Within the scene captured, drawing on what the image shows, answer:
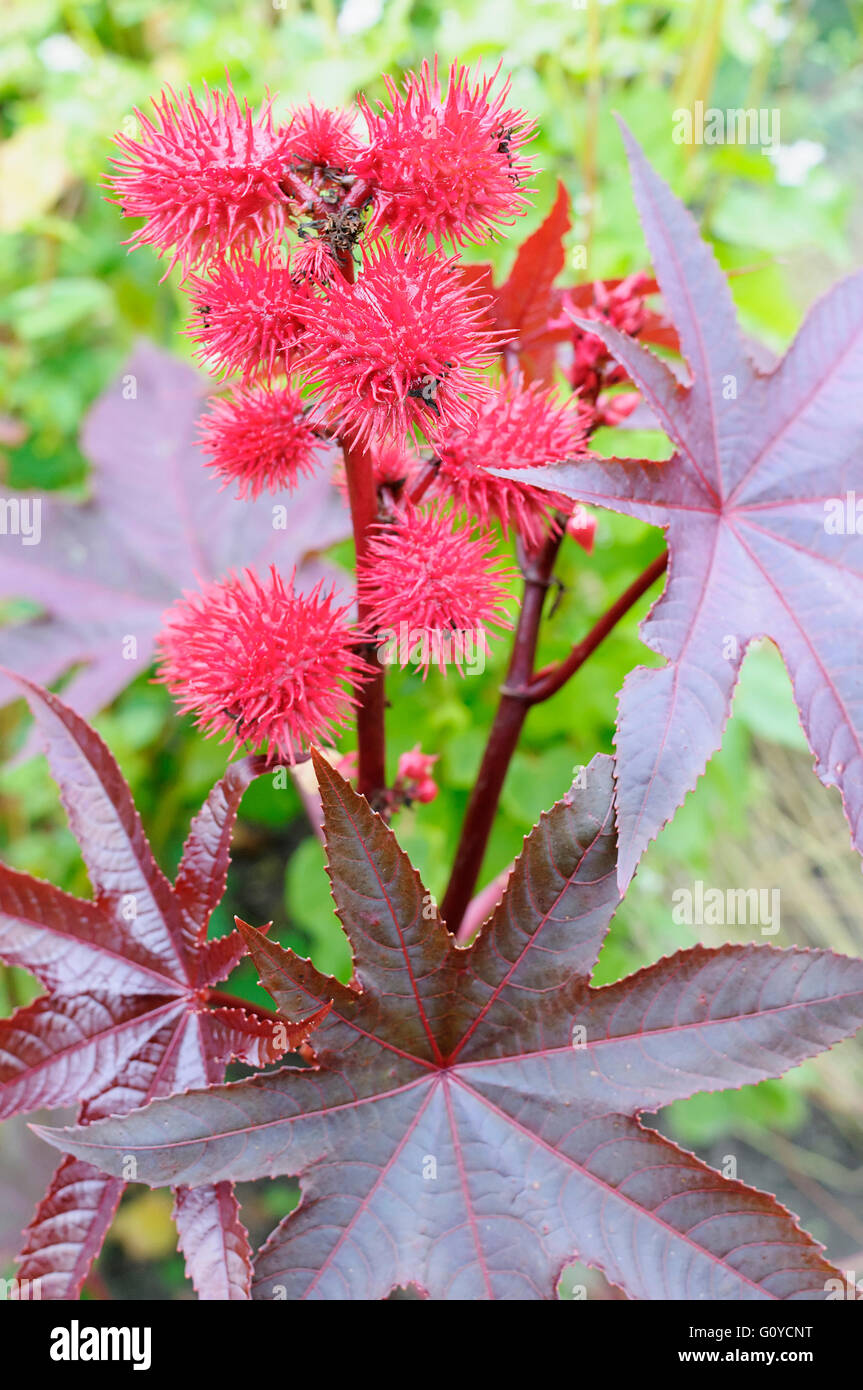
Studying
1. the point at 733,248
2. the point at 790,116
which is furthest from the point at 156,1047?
the point at 790,116

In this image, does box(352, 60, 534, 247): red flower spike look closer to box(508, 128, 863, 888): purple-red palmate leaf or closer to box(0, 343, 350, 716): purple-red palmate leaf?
box(508, 128, 863, 888): purple-red palmate leaf

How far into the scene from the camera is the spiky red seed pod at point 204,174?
0.48 m

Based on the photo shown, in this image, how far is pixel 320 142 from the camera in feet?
1.59

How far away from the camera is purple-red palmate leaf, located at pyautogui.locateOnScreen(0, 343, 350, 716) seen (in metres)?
1.02

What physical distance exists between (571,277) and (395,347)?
2.65ft

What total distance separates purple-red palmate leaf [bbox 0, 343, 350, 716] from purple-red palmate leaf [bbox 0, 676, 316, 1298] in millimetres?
368

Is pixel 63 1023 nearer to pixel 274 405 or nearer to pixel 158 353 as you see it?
pixel 274 405

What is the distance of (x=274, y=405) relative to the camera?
0.56 m

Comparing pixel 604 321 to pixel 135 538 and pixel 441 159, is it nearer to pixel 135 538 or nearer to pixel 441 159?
pixel 441 159

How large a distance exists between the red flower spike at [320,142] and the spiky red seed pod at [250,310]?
2.0 inches

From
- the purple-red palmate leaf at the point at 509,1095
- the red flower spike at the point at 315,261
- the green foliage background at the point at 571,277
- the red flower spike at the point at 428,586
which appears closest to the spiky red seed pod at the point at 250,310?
the red flower spike at the point at 315,261

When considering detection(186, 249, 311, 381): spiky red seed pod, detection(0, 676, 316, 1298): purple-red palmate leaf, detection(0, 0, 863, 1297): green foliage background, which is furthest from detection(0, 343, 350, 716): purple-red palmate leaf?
detection(186, 249, 311, 381): spiky red seed pod

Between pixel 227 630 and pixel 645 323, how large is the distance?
15.9 inches

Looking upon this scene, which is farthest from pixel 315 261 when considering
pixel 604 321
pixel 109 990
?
pixel 109 990
